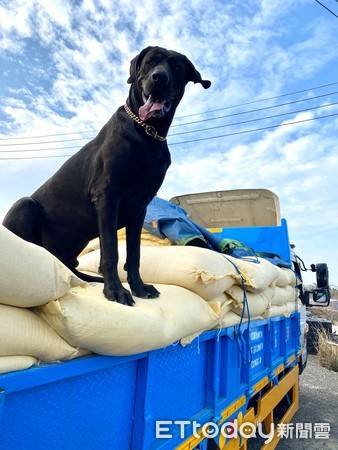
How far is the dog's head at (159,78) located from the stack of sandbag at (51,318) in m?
1.01

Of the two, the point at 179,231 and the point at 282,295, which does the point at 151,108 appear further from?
the point at 282,295

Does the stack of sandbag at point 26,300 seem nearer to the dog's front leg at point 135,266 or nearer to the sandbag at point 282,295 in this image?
the dog's front leg at point 135,266

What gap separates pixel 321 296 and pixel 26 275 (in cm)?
493

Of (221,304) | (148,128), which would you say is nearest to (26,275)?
(148,128)

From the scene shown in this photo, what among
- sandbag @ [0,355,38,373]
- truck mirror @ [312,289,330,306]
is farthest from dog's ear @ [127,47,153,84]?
truck mirror @ [312,289,330,306]

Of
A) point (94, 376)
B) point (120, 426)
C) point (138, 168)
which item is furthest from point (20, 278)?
point (138, 168)

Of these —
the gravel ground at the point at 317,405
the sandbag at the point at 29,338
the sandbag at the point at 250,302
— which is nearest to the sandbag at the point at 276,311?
the sandbag at the point at 250,302

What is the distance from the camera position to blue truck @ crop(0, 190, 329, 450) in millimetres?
974

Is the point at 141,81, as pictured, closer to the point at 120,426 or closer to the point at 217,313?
the point at 217,313

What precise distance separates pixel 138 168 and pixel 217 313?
0.85m

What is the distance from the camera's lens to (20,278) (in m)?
0.98

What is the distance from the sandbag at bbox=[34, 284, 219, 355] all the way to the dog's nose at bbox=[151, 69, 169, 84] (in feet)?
3.31

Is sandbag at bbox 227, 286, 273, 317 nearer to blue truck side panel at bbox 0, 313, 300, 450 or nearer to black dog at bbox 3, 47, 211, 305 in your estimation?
blue truck side panel at bbox 0, 313, 300, 450

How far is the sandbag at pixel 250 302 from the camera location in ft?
7.57
